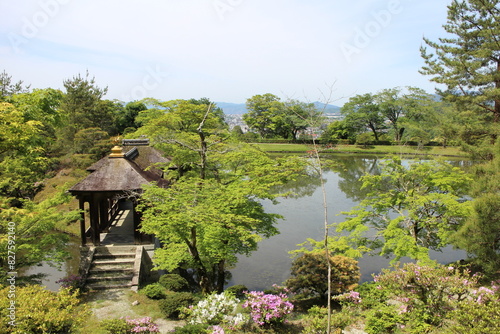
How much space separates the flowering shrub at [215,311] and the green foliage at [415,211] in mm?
3688

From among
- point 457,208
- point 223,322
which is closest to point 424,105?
point 457,208

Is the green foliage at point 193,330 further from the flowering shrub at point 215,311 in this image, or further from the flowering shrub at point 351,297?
the flowering shrub at point 351,297

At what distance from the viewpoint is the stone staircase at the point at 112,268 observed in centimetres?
914

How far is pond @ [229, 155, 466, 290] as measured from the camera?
452 inches

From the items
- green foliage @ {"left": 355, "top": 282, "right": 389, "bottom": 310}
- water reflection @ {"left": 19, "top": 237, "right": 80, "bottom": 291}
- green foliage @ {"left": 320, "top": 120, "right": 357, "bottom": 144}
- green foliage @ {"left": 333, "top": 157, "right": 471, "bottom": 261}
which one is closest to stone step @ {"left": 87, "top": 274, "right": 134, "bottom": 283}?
water reflection @ {"left": 19, "top": 237, "right": 80, "bottom": 291}

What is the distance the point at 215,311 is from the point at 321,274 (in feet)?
11.5

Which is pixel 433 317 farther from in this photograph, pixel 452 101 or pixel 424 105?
pixel 424 105

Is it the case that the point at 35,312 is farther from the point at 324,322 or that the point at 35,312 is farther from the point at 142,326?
the point at 324,322

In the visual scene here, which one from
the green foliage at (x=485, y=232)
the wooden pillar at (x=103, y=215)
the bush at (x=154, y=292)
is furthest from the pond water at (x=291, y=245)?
the green foliage at (x=485, y=232)

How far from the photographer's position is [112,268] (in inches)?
379

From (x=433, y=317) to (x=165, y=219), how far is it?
5.45 meters

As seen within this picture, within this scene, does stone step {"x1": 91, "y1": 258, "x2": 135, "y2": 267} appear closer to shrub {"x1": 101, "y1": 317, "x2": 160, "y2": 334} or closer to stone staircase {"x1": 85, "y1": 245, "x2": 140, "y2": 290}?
stone staircase {"x1": 85, "y1": 245, "x2": 140, "y2": 290}

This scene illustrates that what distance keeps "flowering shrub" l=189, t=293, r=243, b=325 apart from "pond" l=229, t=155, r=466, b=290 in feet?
14.0

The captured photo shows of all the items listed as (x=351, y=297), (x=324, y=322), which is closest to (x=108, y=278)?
(x=324, y=322)
